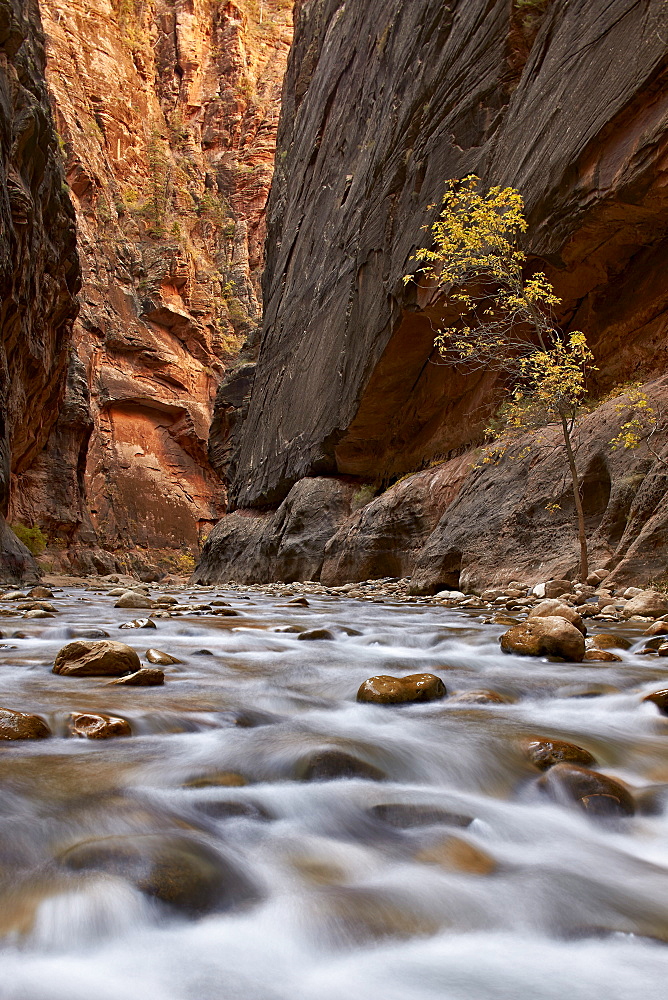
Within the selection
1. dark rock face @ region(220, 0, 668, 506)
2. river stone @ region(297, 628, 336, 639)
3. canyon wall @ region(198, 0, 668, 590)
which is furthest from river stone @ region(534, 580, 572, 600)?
dark rock face @ region(220, 0, 668, 506)

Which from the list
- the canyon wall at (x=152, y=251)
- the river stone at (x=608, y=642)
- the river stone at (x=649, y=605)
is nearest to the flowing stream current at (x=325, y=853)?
the river stone at (x=608, y=642)

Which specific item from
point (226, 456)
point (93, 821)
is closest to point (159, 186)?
point (226, 456)

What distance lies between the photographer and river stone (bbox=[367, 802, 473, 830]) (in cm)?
196

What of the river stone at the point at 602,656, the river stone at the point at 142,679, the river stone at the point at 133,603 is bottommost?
the river stone at the point at 133,603

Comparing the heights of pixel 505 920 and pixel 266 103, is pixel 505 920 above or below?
below

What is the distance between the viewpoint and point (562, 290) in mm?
10484

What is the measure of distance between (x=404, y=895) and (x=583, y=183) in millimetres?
9814

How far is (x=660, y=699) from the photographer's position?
3.02m

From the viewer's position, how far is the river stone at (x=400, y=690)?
330 centimetres

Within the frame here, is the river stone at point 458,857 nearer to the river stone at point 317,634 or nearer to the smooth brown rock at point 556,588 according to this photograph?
the river stone at point 317,634

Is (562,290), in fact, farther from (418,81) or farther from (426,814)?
(426,814)

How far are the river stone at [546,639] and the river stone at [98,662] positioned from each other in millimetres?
2501

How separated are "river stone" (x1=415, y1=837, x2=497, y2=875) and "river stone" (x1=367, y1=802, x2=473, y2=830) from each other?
12 centimetres

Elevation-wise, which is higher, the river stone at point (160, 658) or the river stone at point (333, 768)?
the river stone at point (333, 768)
